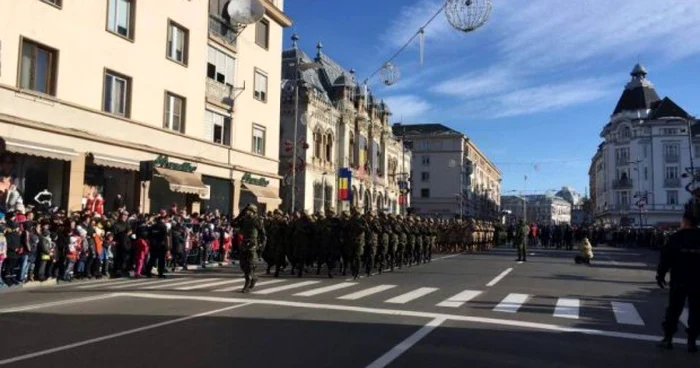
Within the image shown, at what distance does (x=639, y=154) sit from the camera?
95312 millimetres

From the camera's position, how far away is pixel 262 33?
3672 centimetres

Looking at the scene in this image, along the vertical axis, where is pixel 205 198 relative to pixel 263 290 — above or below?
above

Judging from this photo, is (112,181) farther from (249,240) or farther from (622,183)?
(622,183)

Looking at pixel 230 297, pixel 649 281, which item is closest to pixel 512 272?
pixel 649 281

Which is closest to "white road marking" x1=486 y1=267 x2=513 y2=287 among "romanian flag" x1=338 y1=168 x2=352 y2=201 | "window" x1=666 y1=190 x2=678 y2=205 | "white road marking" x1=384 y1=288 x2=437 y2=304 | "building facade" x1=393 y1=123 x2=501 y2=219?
"white road marking" x1=384 y1=288 x2=437 y2=304

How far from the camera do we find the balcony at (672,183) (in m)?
92.2

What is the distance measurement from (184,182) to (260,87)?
11.0 metres

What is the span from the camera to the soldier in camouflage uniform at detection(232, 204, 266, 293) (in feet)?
45.1

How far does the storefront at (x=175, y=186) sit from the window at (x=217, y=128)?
9.79ft

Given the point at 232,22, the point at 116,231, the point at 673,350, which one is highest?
the point at 232,22

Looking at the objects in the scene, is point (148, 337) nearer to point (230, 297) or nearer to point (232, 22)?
point (230, 297)

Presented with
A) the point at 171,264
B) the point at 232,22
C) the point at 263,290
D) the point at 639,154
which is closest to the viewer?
the point at 263,290

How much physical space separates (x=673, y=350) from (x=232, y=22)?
28.7 metres

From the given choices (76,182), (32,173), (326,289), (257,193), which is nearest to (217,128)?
(257,193)
